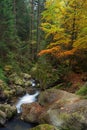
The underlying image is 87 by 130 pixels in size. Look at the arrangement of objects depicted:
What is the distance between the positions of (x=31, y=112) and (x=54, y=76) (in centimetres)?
605

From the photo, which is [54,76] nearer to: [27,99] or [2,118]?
[27,99]

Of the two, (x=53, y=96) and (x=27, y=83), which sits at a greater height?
(x=53, y=96)

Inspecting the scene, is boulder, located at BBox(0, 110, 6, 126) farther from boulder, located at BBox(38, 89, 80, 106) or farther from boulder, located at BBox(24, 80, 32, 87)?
boulder, located at BBox(24, 80, 32, 87)

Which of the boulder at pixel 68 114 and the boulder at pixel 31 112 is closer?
the boulder at pixel 68 114

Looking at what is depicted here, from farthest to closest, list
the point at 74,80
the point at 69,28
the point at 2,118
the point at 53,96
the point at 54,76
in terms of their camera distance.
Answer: the point at 69,28, the point at 54,76, the point at 74,80, the point at 53,96, the point at 2,118

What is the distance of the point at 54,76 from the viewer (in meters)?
17.9

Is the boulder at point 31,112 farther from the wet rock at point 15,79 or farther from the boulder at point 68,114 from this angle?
the wet rock at point 15,79

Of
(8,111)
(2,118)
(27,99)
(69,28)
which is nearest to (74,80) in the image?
(27,99)

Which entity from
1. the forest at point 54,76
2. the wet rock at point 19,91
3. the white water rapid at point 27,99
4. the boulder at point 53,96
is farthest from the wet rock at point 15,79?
the boulder at point 53,96

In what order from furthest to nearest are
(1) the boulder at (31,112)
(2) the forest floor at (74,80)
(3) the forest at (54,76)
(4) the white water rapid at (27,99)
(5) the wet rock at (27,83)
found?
(5) the wet rock at (27,83)
(2) the forest floor at (74,80)
(4) the white water rapid at (27,99)
(1) the boulder at (31,112)
(3) the forest at (54,76)

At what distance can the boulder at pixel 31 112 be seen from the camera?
12110mm

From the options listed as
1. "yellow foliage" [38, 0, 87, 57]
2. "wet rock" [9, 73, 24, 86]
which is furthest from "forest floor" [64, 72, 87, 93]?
"wet rock" [9, 73, 24, 86]

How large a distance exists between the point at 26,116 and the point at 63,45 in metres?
7.77

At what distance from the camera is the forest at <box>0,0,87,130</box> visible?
10969 mm
